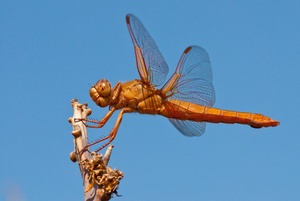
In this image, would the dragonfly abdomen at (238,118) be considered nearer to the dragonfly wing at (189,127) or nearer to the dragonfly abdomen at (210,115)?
the dragonfly abdomen at (210,115)

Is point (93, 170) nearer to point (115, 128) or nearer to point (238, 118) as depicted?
point (115, 128)

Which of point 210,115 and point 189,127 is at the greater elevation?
point 210,115

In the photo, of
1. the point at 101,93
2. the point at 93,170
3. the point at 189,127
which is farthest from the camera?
the point at 189,127

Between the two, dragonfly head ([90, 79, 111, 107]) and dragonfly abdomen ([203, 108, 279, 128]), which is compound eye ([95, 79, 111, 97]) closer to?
dragonfly head ([90, 79, 111, 107])

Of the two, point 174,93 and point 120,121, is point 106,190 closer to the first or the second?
point 120,121

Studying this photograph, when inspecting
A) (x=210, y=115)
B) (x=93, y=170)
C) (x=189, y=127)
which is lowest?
(x=93, y=170)

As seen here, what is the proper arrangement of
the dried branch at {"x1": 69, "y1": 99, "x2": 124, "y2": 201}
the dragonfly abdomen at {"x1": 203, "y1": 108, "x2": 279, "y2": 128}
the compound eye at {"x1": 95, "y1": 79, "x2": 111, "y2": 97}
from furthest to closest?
1. the dragonfly abdomen at {"x1": 203, "y1": 108, "x2": 279, "y2": 128}
2. the compound eye at {"x1": 95, "y1": 79, "x2": 111, "y2": 97}
3. the dried branch at {"x1": 69, "y1": 99, "x2": 124, "y2": 201}

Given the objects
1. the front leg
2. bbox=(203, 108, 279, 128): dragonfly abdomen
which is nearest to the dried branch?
the front leg

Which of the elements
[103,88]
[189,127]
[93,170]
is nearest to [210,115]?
[189,127]
